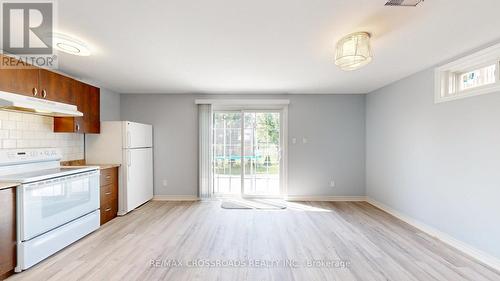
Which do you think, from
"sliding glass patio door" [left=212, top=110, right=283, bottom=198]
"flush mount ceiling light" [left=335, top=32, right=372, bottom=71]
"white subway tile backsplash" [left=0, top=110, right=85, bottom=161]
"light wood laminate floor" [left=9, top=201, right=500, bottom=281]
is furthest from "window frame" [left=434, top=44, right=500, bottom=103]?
"white subway tile backsplash" [left=0, top=110, right=85, bottom=161]

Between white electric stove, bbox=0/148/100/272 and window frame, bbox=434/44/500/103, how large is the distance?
498cm

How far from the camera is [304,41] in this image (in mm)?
2309

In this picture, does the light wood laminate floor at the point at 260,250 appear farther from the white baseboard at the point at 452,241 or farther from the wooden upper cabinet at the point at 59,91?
the wooden upper cabinet at the point at 59,91

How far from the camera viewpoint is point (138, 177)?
4172mm

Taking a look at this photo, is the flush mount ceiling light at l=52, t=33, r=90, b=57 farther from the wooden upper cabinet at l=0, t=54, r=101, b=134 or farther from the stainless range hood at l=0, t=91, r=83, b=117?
the stainless range hood at l=0, t=91, r=83, b=117

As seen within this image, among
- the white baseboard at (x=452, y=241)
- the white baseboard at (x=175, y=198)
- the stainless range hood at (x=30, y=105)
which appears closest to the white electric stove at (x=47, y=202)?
the stainless range hood at (x=30, y=105)

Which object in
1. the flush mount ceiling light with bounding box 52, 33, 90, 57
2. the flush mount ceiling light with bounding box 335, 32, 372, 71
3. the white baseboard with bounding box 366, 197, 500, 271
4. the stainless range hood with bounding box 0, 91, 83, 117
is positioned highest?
the flush mount ceiling light with bounding box 52, 33, 90, 57

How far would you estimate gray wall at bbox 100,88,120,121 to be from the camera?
169 inches

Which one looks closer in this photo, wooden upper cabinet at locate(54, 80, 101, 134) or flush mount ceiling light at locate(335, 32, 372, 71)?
flush mount ceiling light at locate(335, 32, 372, 71)

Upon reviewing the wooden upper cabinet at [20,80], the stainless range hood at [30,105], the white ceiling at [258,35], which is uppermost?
the white ceiling at [258,35]

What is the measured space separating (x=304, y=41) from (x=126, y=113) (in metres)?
4.23

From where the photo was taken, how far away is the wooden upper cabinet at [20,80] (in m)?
2.25

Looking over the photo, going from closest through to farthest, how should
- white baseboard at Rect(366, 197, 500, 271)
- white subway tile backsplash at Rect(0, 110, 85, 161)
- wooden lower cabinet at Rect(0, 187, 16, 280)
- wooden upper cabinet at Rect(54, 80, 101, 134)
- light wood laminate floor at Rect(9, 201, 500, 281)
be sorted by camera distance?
wooden lower cabinet at Rect(0, 187, 16, 280) → light wood laminate floor at Rect(9, 201, 500, 281) → white baseboard at Rect(366, 197, 500, 271) → white subway tile backsplash at Rect(0, 110, 85, 161) → wooden upper cabinet at Rect(54, 80, 101, 134)

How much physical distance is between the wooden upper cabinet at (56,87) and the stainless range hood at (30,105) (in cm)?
13
